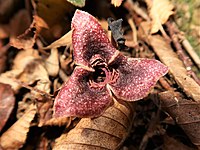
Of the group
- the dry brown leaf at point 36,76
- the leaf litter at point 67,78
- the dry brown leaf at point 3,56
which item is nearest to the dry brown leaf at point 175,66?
the leaf litter at point 67,78

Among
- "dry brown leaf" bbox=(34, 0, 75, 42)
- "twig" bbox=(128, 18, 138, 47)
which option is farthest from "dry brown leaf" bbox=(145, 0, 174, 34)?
"dry brown leaf" bbox=(34, 0, 75, 42)

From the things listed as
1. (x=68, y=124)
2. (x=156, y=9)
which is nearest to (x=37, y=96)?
(x=68, y=124)

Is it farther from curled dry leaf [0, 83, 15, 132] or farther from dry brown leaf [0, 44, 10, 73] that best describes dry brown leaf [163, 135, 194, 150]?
dry brown leaf [0, 44, 10, 73]

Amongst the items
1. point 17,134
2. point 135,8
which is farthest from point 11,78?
point 135,8

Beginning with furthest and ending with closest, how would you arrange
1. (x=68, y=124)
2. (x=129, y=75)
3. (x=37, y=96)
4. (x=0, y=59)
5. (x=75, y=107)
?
(x=0, y=59)
(x=37, y=96)
(x=68, y=124)
(x=129, y=75)
(x=75, y=107)

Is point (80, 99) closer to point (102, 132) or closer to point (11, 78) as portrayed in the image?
point (102, 132)

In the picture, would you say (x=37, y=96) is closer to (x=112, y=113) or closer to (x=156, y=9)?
(x=112, y=113)

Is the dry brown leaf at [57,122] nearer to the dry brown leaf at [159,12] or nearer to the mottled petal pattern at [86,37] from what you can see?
the mottled petal pattern at [86,37]
